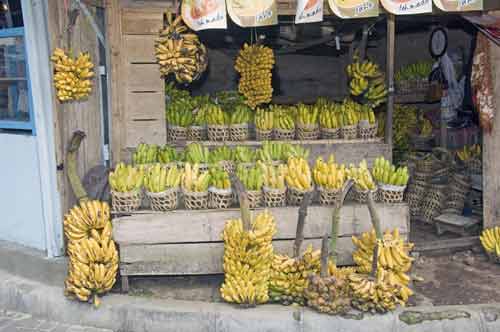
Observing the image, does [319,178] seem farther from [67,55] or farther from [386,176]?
[67,55]

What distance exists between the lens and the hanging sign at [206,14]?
18.1 feet

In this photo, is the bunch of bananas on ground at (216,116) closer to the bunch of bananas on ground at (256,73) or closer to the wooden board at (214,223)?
the bunch of bananas on ground at (256,73)

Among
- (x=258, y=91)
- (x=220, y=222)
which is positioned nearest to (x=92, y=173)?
(x=220, y=222)

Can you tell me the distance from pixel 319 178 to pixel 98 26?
3005 mm

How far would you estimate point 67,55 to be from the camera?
19.5 ft

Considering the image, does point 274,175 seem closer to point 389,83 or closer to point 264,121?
point 264,121

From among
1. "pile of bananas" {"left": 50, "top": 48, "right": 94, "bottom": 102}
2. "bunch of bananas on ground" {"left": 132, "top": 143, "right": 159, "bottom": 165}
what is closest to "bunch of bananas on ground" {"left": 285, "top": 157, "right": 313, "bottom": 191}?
"bunch of bananas on ground" {"left": 132, "top": 143, "right": 159, "bottom": 165}

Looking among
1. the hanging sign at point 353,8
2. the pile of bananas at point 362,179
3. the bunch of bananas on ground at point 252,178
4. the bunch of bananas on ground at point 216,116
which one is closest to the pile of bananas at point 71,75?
the bunch of bananas on ground at point 216,116

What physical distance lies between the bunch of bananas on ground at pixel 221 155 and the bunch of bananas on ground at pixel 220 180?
517 mm

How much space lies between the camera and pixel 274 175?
563 cm

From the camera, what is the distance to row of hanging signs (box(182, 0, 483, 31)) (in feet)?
17.6

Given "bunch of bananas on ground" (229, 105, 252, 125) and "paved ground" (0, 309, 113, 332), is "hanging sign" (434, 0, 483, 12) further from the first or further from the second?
"paved ground" (0, 309, 113, 332)

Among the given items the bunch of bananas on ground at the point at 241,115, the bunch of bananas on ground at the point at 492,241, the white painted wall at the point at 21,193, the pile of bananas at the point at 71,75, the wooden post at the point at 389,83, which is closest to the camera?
the pile of bananas at the point at 71,75

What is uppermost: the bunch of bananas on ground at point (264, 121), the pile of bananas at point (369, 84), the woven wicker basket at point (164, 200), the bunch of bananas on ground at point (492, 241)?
the pile of bananas at point (369, 84)
